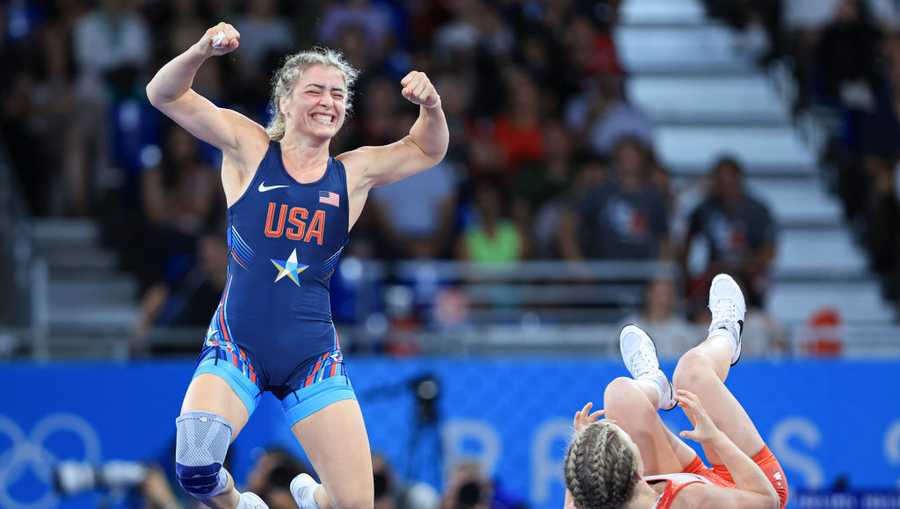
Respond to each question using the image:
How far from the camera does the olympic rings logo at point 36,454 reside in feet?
35.0

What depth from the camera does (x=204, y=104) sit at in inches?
254

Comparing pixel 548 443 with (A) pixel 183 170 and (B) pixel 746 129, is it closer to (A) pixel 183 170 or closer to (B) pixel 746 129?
(A) pixel 183 170

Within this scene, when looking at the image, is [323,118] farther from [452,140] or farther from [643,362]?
[452,140]

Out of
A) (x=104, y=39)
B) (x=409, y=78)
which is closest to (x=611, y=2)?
(x=104, y=39)

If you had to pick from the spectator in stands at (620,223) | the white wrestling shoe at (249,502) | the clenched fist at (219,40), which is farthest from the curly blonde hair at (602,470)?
the spectator in stands at (620,223)

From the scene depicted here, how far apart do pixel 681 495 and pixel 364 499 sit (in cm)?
133

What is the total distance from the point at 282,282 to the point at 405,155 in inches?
33.3

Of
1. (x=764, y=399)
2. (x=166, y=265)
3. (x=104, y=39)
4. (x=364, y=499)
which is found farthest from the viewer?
(x=104, y=39)

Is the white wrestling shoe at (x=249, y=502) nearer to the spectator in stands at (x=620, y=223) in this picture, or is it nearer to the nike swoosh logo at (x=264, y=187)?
the nike swoosh logo at (x=264, y=187)

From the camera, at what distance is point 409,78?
6422 millimetres

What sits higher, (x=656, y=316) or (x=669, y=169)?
(x=669, y=169)

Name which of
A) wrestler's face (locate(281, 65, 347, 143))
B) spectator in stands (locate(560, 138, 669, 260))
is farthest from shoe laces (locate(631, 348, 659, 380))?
spectator in stands (locate(560, 138, 669, 260))

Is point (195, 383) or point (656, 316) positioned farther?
point (656, 316)

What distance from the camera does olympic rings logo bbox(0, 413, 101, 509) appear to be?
1066cm
